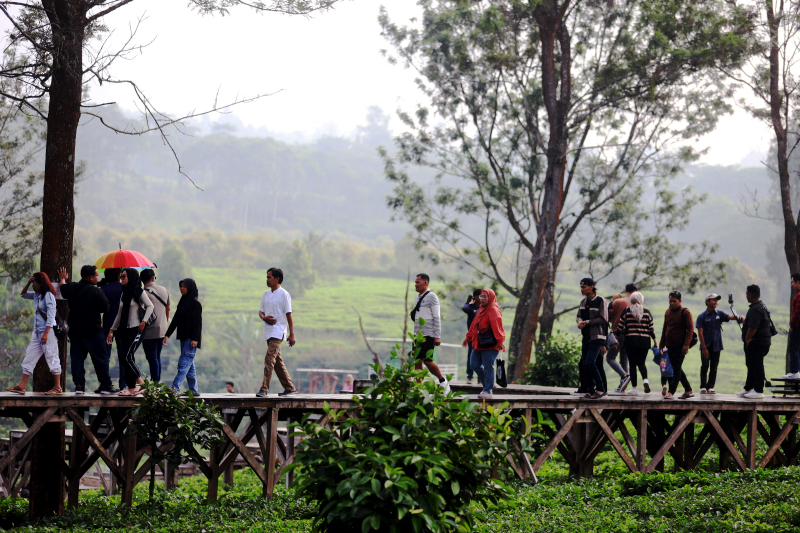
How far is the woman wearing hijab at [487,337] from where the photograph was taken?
9.29 m

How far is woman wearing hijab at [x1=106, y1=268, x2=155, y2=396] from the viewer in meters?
8.36

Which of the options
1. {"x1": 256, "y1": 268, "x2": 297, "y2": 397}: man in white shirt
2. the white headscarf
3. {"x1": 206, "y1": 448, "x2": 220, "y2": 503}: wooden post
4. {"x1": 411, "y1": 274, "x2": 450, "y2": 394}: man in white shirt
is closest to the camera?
{"x1": 256, "y1": 268, "x2": 297, "y2": 397}: man in white shirt

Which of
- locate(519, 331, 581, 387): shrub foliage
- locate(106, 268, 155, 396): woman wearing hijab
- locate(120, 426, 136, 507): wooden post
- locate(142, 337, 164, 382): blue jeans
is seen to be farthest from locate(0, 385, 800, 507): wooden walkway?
locate(519, 331, 581, 387): shrub foliage

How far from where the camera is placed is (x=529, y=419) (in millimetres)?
9336

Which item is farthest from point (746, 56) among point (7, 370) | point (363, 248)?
point (363, 248)

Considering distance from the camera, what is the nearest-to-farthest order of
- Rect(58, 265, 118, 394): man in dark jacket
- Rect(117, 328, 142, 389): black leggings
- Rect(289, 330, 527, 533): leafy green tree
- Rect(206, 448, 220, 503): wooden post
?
Rect(289, 330, 527, 533): leafy green tree < Rect(58, 265, 118, 394): man in dark jacket < Rect(117, 328, 142, 389): black leggings < Rect(206, 448, 220, 503): wooden post

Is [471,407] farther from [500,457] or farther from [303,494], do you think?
[303,494]

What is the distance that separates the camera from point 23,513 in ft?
28.6

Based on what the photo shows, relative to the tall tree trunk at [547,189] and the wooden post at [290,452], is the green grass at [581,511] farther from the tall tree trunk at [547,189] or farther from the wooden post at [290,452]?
the tall tree trunk at [547,189]

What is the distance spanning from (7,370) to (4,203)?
13327mm

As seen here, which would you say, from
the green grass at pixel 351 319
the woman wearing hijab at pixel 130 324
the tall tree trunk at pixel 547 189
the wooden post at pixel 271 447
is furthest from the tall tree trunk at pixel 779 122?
the green grass at pixel 351 319

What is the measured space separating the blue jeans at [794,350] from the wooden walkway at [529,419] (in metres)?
0.51

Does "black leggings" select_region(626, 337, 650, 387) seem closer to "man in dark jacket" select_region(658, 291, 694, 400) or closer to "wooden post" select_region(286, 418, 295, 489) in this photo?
"man in dark jacket" select_region(658, 291, 694, 400)

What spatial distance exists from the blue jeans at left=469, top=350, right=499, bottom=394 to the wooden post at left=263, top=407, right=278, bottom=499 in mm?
2722
